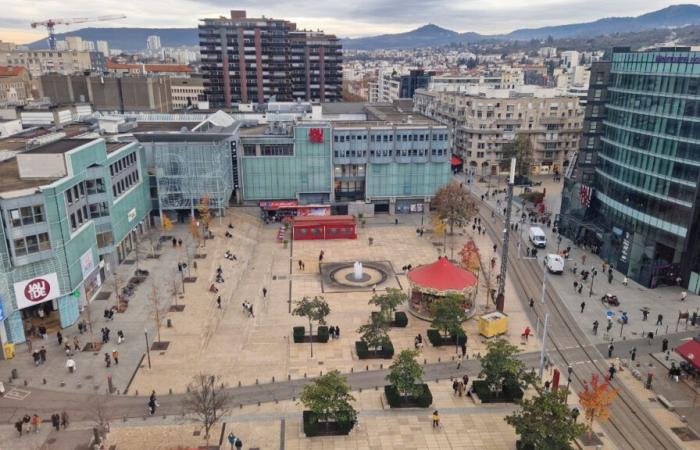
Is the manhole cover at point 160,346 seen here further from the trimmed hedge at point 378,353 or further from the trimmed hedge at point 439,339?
the trimmed hedge at point 439,339

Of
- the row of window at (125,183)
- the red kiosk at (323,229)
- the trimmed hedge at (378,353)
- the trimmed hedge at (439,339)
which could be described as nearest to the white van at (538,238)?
the red kiosk at (323,229)

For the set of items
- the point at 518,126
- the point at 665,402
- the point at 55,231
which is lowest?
the point at 665,402

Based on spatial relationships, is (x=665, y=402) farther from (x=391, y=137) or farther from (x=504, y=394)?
(x=391, y=137)

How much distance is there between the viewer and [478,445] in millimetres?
36594

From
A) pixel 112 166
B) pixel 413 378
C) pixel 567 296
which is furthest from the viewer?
pixel 112 166

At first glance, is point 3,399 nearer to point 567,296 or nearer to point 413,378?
point 413,378

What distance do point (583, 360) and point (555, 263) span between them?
22.3 m

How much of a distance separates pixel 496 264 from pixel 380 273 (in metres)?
17.5

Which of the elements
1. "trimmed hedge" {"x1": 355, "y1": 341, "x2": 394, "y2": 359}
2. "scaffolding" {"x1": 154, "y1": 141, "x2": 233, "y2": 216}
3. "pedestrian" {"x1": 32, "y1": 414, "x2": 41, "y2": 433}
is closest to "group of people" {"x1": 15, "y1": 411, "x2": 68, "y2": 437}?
"pedestrian" {"x1": 32, "y1": 414, "x2": 41, "y2": 433}

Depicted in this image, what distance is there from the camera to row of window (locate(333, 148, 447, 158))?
93750 mm

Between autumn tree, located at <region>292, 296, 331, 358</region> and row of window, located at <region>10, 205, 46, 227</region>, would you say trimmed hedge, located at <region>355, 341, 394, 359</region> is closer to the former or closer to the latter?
autumn tree, located at <region>292, 296, 331, 358</region>

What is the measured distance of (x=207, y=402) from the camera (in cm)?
3744

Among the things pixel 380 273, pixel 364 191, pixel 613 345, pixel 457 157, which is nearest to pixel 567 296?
pixel 613 345

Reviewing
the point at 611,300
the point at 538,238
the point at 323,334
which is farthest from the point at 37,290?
the point at 538,238
